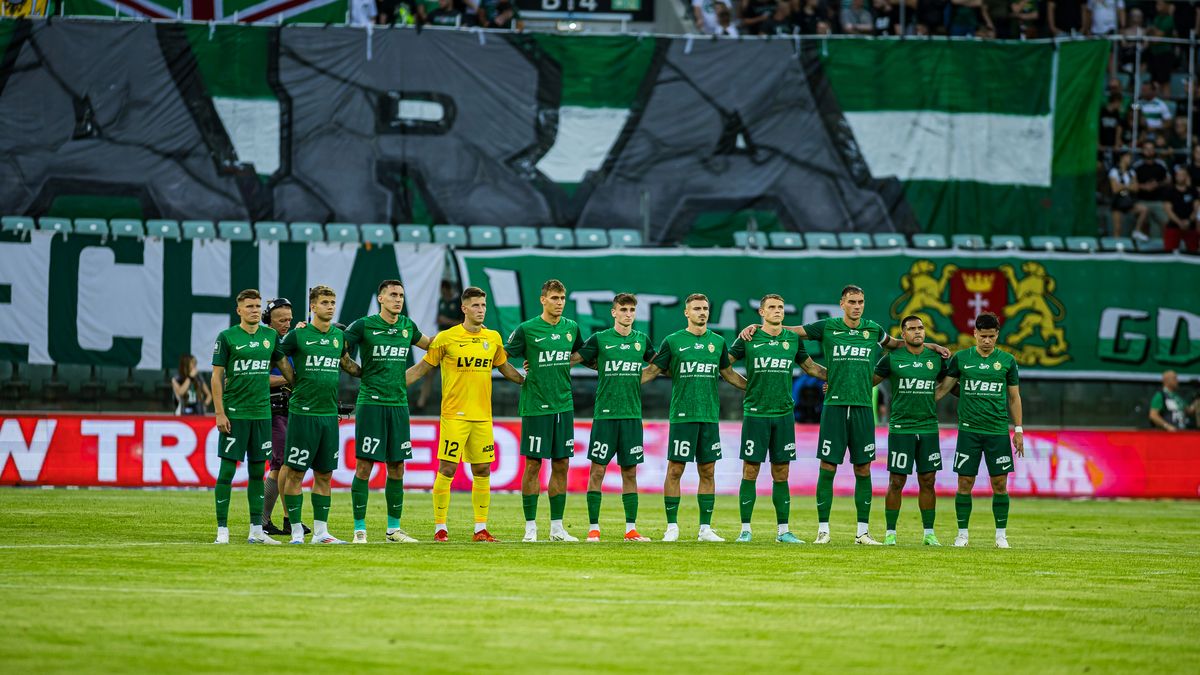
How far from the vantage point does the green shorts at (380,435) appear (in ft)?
52.2

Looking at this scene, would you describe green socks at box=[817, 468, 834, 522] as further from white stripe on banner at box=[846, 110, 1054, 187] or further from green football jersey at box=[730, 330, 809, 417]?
white stripe on banner at box=[846, 110, 1054, 187]

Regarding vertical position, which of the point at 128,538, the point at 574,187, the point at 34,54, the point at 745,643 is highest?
the point at 34,54

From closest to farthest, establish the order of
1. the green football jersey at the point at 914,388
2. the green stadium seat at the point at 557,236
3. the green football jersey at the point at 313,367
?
the green football jersey at the point at 313,367
the green football jersey at the point at 914,388
the green stadium seat at the point at 557,236

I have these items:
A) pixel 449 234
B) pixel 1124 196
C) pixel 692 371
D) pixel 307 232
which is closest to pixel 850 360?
pixel 692 371

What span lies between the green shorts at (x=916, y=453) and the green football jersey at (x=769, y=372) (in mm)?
1223

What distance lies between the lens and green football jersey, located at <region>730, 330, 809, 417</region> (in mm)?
17031

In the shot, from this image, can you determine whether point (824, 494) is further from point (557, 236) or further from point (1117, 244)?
point (1117, 244)

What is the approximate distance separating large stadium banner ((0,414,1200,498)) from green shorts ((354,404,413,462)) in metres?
8.07

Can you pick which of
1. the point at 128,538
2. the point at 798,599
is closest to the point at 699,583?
the point at 798,599

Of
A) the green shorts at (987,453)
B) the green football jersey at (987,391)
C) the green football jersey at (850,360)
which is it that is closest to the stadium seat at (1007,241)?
the green football jersey at (987,391)

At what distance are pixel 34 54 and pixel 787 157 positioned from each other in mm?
14065

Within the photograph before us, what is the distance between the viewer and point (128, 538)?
51.9 ft

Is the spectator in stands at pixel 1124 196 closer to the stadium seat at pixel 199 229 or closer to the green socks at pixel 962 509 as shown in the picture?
the green socks at pixel 962 509

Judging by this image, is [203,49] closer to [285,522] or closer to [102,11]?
[102,11]
